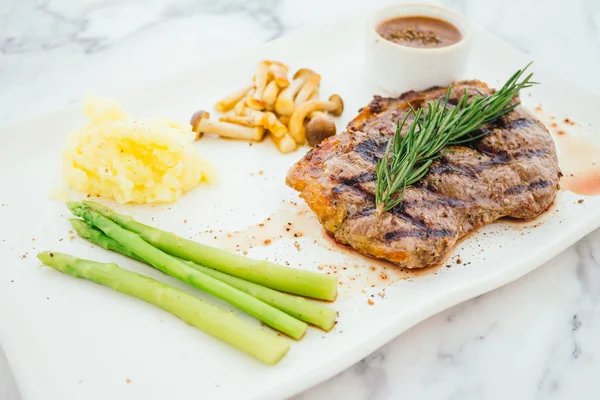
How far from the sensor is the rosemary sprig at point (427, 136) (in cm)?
430

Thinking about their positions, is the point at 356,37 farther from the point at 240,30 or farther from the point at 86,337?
the point at 86,337

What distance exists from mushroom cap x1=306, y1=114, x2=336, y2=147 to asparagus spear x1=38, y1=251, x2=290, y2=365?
1.92 m

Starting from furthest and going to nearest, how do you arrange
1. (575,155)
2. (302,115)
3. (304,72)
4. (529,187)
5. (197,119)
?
(304,72)
(302,115)
(197,119)
(575,155)
(529,187)

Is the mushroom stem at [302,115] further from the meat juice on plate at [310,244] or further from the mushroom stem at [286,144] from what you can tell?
the meat juice on plate at [310,244]

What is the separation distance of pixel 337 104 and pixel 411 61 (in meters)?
0.76

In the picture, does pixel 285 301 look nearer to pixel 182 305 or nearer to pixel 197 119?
pixel 182 305

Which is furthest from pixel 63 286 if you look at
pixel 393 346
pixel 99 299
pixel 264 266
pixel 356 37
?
pixel 356 37

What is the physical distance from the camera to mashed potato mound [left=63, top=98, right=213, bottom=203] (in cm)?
467

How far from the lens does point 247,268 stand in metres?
4.07

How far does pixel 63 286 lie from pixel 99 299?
277 millimetres

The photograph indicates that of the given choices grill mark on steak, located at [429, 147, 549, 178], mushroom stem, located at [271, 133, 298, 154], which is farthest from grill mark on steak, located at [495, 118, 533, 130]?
mushroom stem, located at [271, 133, 298, 154]

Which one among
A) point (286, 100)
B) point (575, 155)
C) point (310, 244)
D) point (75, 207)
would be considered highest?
point (286, 100)

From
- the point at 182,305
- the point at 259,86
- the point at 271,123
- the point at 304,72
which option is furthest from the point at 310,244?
the point at 304,72

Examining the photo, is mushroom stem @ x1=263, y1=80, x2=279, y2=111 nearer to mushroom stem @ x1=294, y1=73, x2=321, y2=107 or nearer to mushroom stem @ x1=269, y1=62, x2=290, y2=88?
mushroom stem @ x1=269, y1=62, x2=290, y2=88
